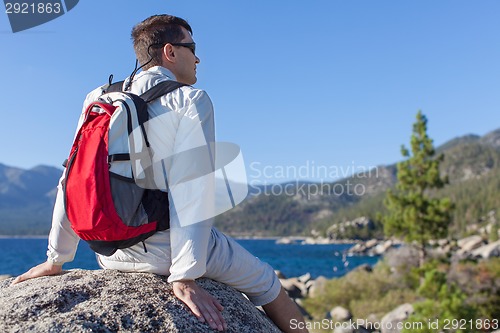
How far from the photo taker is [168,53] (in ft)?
8.99

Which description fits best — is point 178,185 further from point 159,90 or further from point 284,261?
point 284,261

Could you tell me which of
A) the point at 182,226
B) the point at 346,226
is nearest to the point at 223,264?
the point at 182,226

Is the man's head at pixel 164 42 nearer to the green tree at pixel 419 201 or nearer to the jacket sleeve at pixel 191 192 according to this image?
the jacket sleeve at pixel 191 192

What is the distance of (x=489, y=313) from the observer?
15656 millimetres

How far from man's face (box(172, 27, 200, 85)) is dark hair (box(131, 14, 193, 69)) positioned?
0.04 meters

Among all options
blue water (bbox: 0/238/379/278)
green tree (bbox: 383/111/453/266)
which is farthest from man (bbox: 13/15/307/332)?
green tree (bbox: 383/111/453/266)

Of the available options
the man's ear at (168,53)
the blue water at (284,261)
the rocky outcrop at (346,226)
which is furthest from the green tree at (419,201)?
the rocky outcrop at (346,226)

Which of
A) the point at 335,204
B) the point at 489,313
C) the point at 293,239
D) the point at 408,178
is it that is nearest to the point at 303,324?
the point at 489,313

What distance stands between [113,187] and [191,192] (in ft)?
1.22

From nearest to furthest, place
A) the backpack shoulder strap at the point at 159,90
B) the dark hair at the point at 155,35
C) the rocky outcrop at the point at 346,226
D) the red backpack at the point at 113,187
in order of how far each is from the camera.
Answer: the red backpack at the point at 113,187
the backpack shoulder strap at the point at 159,90
the dark hair at the point at 155,35
the rocky outcrop at the point at 346,226

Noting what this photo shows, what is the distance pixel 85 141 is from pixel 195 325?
108 cm

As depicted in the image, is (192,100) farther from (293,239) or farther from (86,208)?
(293,239)

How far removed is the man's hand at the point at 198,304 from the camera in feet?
7.86

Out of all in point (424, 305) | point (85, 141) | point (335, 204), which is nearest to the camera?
point (85, 141)
